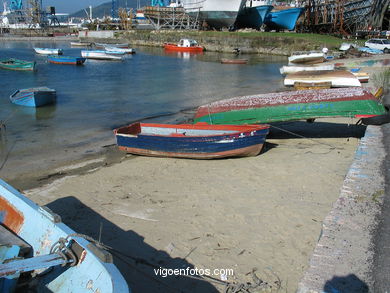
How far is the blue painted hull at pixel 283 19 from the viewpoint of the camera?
68.7m

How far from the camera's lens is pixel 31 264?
469 centimetres

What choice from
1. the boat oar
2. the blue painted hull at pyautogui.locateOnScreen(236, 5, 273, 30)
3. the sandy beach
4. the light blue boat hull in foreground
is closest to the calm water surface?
the light blue boat hull in foreground

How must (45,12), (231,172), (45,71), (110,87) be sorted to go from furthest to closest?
(45,12) < (45,71) < (110,87) < (231,172)

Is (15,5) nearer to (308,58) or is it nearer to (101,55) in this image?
(101,55)

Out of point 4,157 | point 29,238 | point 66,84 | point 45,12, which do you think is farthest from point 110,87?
point 45,12

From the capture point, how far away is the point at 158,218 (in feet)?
26.7

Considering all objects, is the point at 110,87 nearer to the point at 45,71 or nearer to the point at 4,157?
the point at 45,71

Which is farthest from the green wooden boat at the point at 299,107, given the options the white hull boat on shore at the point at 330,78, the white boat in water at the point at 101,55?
the white boat in water at the point at 101,55

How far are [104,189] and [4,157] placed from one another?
5827 mm

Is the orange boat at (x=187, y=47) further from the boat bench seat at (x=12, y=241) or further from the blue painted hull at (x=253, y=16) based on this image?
the boat bench seat at (x=12, y=241)

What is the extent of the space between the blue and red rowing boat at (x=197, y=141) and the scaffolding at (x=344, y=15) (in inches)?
2185

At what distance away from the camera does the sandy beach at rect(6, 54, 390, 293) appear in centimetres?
643

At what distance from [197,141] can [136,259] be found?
5806 millimetres

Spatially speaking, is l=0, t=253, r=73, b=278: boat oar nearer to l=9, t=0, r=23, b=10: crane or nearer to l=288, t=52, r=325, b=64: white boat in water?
l=288, t=52, r=325, b=64: white boat in water
